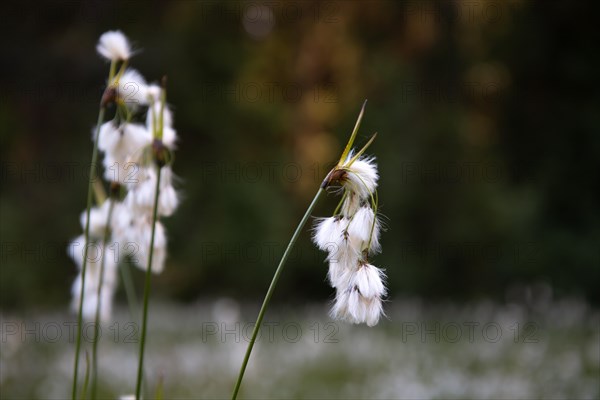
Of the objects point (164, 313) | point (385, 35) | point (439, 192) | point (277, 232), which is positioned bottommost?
point (164, 313)

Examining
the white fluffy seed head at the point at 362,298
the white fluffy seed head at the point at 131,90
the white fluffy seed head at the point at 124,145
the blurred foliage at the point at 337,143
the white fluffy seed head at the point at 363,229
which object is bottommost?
the white fluffy seed head at the point at 362,298

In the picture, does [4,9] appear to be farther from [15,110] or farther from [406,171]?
[406,171]

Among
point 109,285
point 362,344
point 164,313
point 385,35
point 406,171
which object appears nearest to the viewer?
point 109,285

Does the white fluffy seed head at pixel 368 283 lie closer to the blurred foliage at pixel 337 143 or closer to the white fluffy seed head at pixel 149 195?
the white fluffy seed head at pixel 149 195

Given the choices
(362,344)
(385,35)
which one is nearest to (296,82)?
(385,35)

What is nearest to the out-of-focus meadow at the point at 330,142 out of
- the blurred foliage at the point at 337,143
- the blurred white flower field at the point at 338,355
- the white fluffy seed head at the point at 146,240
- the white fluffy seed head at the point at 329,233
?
→ the blurred foliage at the point at 337,143

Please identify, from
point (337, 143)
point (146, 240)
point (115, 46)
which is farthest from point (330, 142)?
point (115, 46)

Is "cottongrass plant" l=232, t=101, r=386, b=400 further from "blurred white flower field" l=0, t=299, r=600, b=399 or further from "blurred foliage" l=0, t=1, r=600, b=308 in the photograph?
"blurred foliage" l=0, t=1, r=600, b=308
